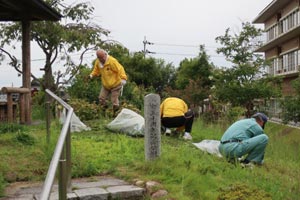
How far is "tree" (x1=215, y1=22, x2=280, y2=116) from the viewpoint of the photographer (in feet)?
63.4

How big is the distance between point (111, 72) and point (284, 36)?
31.2m

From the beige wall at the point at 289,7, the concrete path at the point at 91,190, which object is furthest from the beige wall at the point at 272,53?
the concrete path at the point at 91,190

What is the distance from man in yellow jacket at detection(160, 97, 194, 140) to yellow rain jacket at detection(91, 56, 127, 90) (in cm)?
204

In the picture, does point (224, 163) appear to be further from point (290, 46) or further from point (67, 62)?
point (290, 46)

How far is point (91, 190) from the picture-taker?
4543mm

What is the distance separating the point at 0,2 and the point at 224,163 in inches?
250

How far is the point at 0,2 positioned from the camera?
9.34m

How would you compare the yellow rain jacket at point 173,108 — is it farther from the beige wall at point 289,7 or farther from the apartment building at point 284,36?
the beige wall at point 289,7

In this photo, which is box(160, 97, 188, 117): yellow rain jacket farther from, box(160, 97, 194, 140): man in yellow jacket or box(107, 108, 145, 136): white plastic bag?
box(107, 108, 145, 136): white plastic bag

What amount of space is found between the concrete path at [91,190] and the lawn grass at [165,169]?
172 mm

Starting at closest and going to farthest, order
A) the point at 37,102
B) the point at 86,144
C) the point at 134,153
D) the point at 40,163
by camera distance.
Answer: the point at 40,163, the point at 134,153, the point at 86,144, the point at 37,102

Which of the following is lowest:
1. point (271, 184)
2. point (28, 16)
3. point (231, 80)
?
point (271, 184)

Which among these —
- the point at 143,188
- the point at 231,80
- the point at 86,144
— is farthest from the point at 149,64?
the point at 143,188

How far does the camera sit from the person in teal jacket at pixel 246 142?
21.6 ft
